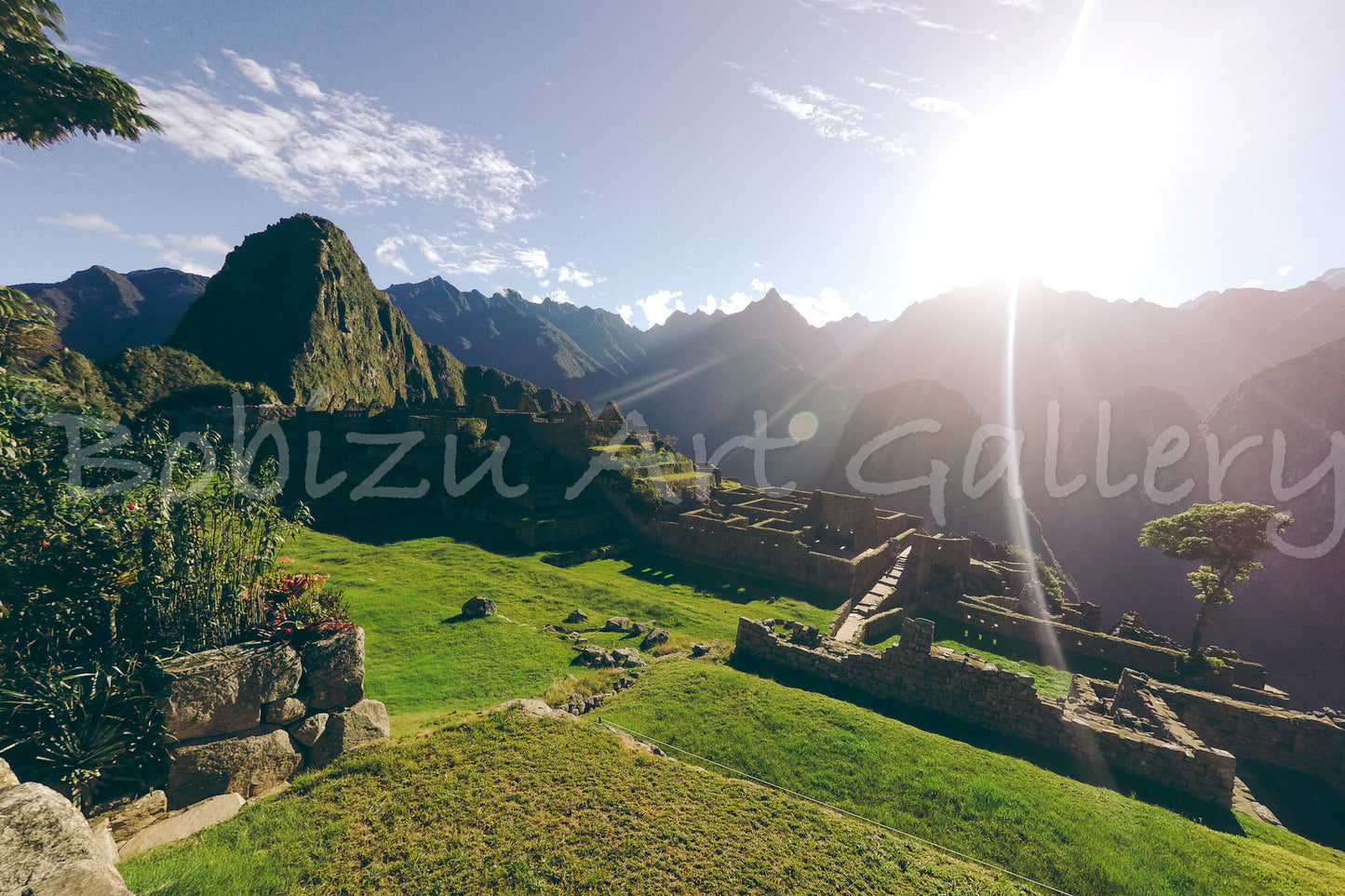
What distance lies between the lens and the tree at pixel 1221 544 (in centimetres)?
2256

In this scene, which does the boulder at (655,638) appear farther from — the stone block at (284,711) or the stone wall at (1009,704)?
the stone block at (284,711)

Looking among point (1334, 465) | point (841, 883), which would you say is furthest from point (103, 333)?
point (1334, 465)

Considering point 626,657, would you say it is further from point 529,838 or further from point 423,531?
point 423,531

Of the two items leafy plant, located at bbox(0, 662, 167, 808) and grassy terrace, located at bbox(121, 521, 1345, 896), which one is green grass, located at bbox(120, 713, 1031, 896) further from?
leafy plant, located at bbox(0, 662, 167, 808)

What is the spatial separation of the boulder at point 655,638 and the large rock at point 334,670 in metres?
10.7

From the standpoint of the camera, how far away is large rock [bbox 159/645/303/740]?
7.94 meters

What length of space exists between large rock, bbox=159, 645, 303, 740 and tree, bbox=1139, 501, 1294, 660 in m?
33.5

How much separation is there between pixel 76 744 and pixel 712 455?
182m

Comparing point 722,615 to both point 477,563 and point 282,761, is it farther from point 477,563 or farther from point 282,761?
point 282,761

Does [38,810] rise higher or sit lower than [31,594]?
lower

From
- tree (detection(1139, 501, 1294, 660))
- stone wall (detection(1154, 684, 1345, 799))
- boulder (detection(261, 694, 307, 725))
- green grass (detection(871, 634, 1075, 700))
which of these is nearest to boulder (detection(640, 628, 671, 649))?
green grass (detection(871, 634, 1075, 700))

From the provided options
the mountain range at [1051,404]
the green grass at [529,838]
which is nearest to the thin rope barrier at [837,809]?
the green grass at [529,838]

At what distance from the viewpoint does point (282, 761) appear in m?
8.97

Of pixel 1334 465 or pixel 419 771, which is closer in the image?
pixel 419 771
